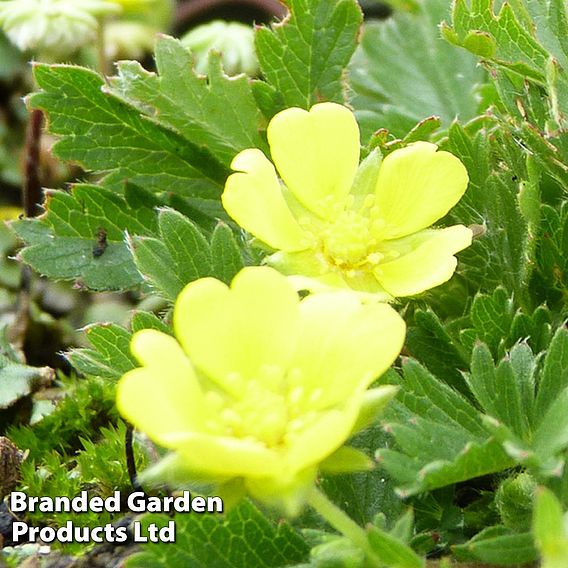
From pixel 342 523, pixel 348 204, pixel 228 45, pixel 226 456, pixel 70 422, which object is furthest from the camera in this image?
pixel 228 45

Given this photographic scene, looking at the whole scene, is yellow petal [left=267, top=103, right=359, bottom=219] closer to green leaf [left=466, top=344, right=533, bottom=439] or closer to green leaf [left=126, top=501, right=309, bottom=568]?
green leaf [left=466, top=344, right=533, bottom=439]

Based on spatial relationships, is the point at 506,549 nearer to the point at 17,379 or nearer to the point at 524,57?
the point at 524,57

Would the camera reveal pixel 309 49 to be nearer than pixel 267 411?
No

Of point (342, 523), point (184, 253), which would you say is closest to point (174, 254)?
point (184, 253)

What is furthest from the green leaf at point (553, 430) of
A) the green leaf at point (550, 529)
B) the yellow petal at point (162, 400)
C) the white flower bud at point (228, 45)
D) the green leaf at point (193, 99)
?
the white flower bud at point (228, 45)

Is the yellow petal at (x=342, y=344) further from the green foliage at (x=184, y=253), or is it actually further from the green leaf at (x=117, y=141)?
the green leaf at (x=117, y=141)

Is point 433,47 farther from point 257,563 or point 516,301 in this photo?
point 257,563

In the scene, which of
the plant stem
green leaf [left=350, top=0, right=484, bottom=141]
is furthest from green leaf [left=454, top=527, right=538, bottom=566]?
green leaf [left=350, top=0, right=484, bottom=141]

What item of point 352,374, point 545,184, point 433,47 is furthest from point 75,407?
point 433,47
